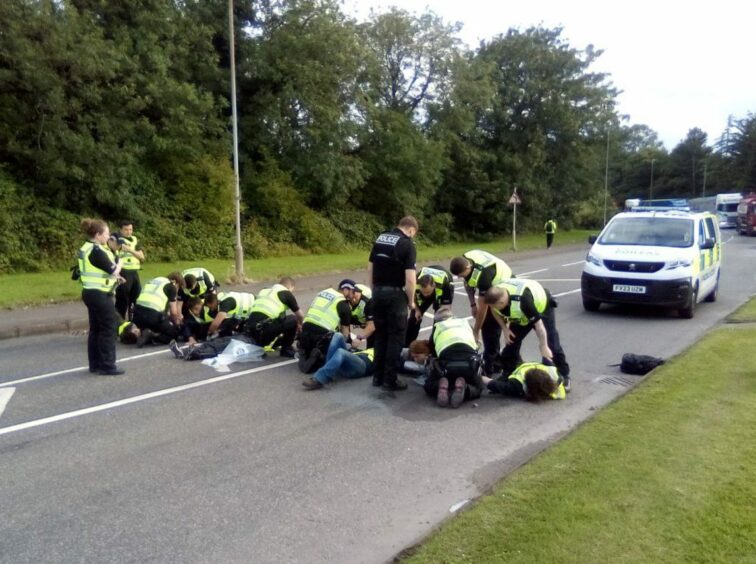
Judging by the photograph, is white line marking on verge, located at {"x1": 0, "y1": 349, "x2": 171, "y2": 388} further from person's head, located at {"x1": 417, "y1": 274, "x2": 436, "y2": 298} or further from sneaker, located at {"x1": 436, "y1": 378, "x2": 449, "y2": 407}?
sneaker, located at {"x1": 436, "y1": 378, "x2": 449, "y2": 407}

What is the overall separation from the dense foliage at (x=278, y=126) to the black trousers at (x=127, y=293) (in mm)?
8523

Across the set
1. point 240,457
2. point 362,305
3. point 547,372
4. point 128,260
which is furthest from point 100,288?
point 547,372

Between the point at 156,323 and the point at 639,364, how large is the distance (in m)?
6.73

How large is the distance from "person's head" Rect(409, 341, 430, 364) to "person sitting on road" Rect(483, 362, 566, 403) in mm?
975

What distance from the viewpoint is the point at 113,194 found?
21500 mm

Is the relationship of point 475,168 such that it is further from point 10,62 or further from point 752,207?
point 10,62

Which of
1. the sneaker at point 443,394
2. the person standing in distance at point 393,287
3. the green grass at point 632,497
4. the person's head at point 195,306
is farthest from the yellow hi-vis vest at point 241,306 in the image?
the green grass at point 632,497

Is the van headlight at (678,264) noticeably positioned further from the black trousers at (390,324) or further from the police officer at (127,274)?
the police officer at (127,274)

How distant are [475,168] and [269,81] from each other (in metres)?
15.8

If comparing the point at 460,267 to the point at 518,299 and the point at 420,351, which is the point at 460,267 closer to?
the point at 518,299

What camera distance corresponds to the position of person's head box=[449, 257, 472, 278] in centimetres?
764

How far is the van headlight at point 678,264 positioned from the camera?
37.9 feet

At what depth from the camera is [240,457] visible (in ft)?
17.6

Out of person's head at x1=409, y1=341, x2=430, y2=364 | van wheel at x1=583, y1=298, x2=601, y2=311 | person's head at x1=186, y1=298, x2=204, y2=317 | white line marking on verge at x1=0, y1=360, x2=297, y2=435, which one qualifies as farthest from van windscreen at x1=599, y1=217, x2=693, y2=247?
person's head at x1=186, y1=298, x2=204, y2=317
